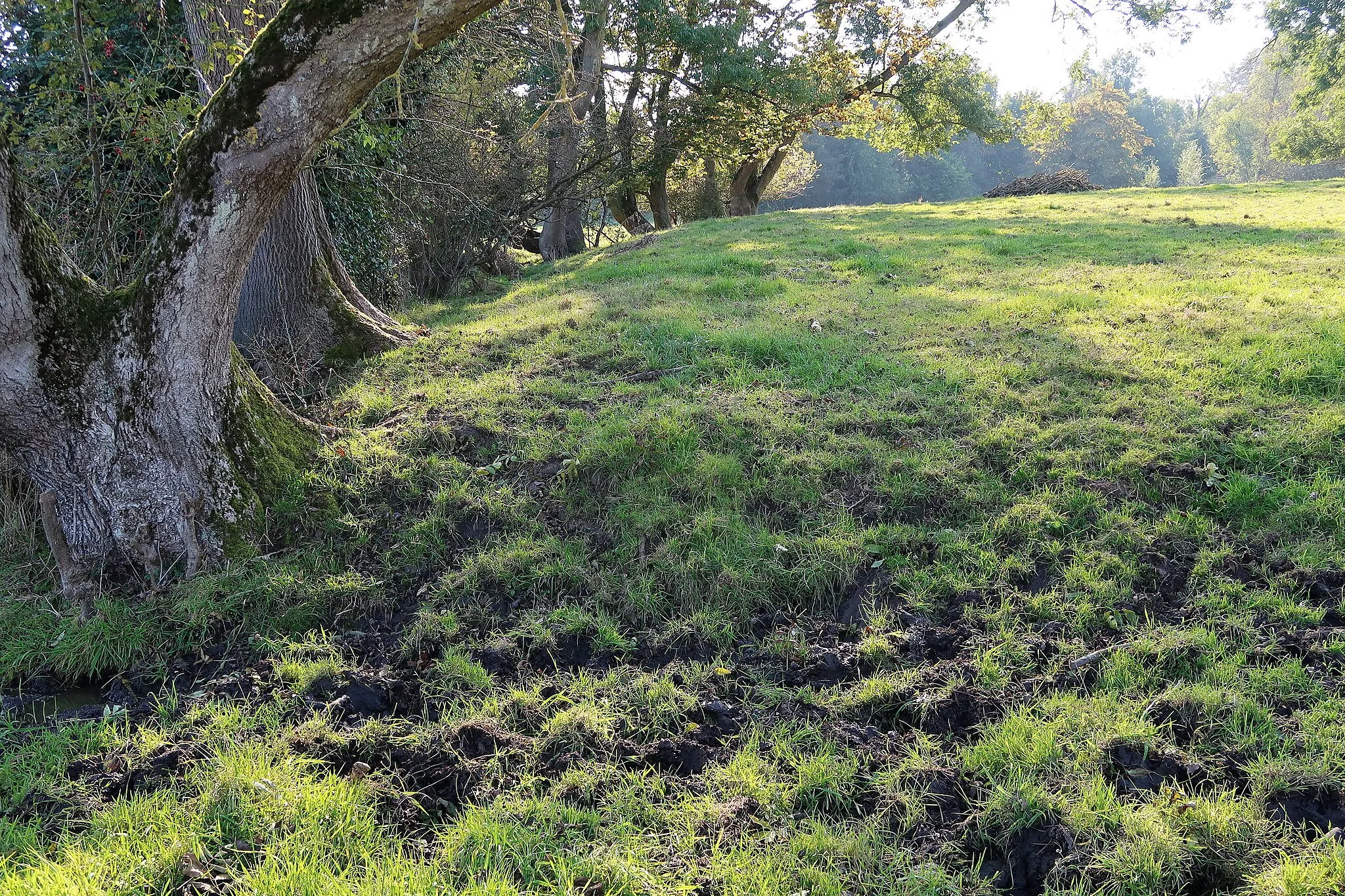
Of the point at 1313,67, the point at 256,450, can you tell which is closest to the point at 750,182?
the point at 256,450

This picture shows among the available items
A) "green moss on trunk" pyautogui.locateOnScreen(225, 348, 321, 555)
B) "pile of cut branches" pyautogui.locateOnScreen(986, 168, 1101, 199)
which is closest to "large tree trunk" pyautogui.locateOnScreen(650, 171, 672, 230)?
"pile of cut branches" pyautogui.locateOnScreen(986, 168, 1101, 199)

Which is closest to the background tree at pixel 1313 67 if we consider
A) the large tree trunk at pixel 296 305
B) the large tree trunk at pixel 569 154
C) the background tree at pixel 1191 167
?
the large tree trunk at pixel 569 154

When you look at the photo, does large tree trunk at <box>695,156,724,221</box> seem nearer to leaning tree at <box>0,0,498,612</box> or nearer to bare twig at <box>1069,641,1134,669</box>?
leaning tree at <box>0,0,498,612</box>

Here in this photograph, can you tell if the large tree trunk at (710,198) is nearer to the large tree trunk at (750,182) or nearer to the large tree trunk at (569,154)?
the large tree trunk at (750,182)

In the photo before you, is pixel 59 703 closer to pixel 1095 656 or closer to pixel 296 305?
pixel 296 305

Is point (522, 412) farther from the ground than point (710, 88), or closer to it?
closer to it

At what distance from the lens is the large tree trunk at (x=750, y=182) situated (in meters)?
26.4

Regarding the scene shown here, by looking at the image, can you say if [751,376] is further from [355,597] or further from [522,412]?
[355,597]

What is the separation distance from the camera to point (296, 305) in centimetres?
826

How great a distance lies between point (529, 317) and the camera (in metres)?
9.34

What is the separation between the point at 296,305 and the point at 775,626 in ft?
21.0

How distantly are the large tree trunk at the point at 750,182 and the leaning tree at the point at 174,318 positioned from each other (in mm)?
22754

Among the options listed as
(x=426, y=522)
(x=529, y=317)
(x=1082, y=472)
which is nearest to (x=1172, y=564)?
(x=1082, y=472)

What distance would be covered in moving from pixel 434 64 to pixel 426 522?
27.6 feet
